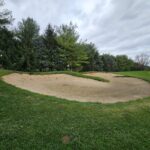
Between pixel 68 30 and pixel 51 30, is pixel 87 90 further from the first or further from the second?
pixel 51 30

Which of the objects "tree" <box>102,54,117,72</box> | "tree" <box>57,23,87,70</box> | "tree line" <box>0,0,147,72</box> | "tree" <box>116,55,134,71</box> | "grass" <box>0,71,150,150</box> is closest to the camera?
"grass" <box>0,71,150,150</box>

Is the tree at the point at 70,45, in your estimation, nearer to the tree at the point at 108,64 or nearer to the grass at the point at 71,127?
the tree at the point at 108,64

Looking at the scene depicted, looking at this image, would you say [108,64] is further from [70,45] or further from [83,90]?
[83,90]

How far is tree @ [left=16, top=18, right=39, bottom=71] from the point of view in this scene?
30266mm

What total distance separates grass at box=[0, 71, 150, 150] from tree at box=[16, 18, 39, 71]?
2516 centimetres

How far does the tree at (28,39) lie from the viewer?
3027cm

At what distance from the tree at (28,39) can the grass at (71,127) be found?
990 inches

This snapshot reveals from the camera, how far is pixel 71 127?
4.19 metres

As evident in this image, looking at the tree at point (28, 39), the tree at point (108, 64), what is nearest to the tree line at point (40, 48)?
the tree at point (28, 39)

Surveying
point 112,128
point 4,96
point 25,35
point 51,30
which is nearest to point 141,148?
point 112,128

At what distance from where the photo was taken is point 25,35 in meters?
31.6

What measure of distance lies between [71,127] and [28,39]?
96.8ft

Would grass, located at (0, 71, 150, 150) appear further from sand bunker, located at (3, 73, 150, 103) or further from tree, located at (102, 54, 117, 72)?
tree, located at (102, 54, 117, 72)

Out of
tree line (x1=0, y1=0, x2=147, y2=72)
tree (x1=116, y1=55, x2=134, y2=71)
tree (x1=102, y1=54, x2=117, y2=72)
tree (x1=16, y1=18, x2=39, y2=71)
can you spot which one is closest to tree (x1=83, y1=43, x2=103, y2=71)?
tree (x1=102, y1=54, x2=117, y2=72)
